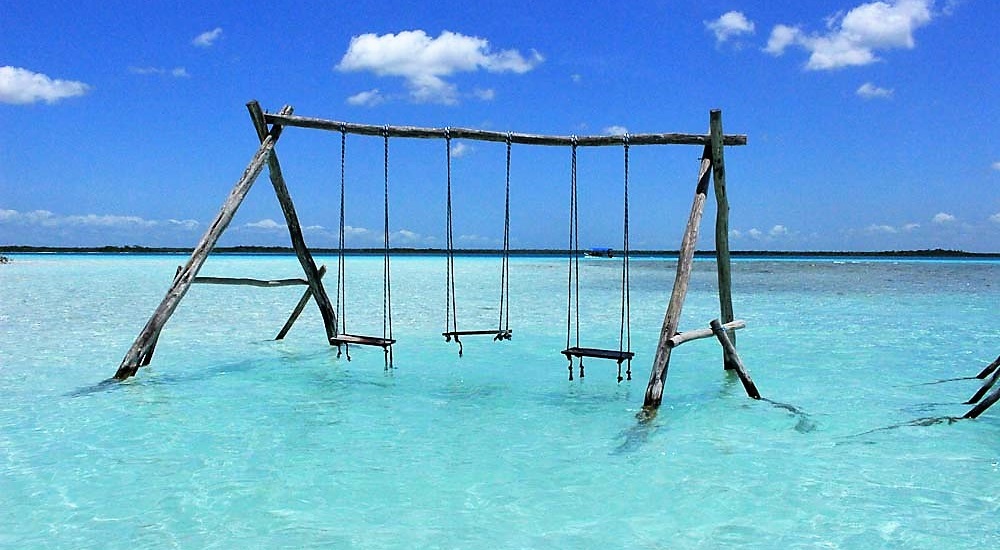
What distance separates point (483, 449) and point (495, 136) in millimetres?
4590

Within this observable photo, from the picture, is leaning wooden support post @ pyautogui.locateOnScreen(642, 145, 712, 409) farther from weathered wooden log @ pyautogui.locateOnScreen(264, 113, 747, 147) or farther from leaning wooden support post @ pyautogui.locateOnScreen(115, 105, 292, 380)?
leaning wooden support post @ pyautogui.locateOnScreen(115, 105, 292, 380)

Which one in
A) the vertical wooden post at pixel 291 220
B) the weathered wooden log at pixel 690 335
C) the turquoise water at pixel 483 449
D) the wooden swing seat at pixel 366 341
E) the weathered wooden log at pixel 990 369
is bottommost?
the turquoise water at pixel 483 449

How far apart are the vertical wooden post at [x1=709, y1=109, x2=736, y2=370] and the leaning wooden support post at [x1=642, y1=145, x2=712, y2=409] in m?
0.14

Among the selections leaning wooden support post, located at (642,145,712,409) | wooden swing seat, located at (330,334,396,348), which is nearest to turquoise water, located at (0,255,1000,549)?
leaning wooden support post, located at (642,145,712,409)

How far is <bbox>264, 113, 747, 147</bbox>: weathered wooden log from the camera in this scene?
9.34 meters

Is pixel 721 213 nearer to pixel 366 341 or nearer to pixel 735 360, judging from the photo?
pixel 735 360

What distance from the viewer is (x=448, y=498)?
5883 mm

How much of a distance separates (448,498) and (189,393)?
5.36 metres

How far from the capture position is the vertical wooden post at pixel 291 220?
34.8ft

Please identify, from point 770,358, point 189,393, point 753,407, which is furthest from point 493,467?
point 770,358

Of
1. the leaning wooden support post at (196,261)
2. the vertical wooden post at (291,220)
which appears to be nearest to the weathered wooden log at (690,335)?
the vertical wooden post at (291,220)

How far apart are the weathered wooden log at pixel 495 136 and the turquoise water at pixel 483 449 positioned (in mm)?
3347

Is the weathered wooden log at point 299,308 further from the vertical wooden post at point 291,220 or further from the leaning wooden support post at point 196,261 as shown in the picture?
the leaning wooden support post at point 196,261

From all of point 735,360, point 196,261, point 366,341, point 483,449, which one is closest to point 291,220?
point 196,261
